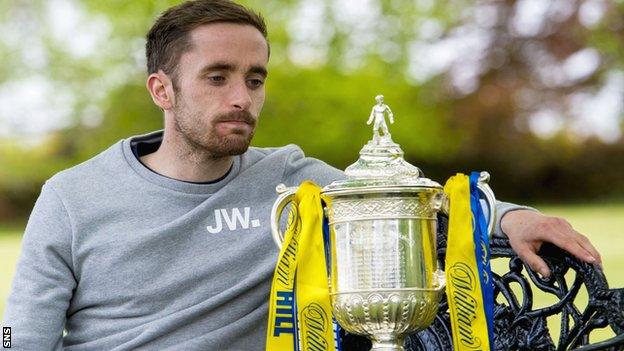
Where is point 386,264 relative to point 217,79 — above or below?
below

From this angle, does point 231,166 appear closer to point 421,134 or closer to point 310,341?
point 310,341

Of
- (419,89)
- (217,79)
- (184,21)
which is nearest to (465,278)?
(217,79)

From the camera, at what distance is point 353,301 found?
221cm

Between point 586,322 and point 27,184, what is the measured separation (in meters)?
19.5

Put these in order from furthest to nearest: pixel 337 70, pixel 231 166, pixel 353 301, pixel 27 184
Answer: pixel 27 184
pixel 337 70
pixel 231 166
pixel 353 301

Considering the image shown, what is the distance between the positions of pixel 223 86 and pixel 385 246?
0.65m

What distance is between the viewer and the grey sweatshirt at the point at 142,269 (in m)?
2.60

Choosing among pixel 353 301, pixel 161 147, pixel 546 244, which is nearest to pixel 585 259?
pixel 546 244

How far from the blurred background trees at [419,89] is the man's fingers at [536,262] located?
1611 centimetres

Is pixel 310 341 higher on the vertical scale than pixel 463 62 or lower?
lower

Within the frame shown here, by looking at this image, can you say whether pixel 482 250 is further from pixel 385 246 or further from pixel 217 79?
pixel 217 79

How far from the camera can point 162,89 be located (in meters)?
2.82

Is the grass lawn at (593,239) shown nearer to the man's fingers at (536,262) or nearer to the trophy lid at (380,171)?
the man's fingers at (536,262)

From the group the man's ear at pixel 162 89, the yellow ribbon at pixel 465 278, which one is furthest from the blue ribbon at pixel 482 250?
the man's ear at pixel 162 89
